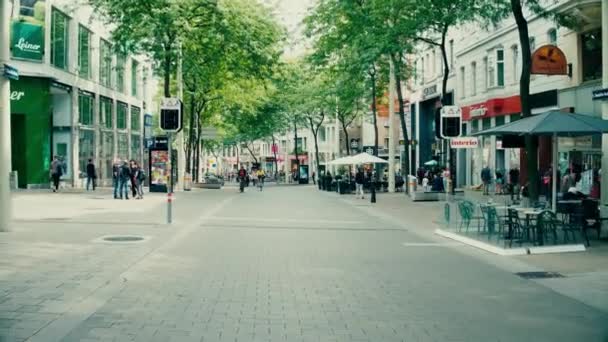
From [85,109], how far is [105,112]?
4.94 m

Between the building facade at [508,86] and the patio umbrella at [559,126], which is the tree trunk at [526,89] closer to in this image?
the patio umbrella at [559,126]

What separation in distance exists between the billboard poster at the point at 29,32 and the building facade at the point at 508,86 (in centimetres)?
1873

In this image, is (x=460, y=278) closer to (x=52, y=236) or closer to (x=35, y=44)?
(x=52, y=236)

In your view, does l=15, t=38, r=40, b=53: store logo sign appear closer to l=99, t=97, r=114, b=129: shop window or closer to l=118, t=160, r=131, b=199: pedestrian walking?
l=118, t=160, r=131, b=199: pedestrian walking

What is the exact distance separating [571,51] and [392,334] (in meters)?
25.3

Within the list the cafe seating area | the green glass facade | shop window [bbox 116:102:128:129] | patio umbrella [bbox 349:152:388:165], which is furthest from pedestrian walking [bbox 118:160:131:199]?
shop window [bbox 116:102:128:129]

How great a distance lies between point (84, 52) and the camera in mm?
44969

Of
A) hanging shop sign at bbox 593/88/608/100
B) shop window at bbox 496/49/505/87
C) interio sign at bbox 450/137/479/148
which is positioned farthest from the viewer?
shop window at bbox 496/49/505/87

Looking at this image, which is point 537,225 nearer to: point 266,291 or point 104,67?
point 266,291

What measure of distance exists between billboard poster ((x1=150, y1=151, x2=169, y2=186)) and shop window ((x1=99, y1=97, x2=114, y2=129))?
10.7 meters

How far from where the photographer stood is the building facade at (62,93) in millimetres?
37094

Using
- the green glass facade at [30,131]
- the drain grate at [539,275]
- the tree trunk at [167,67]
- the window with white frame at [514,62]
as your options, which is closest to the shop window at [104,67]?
the green glass facade at [30,131]

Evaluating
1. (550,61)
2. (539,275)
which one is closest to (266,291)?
(539,275)

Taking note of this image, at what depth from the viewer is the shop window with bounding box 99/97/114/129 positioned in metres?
48.5
